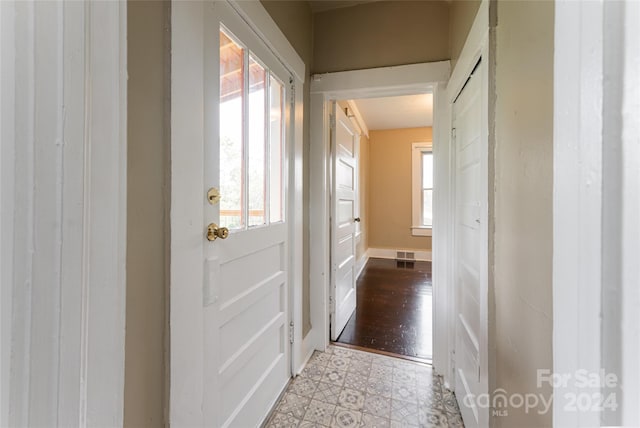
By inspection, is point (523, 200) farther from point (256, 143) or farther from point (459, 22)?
point (459, 22)

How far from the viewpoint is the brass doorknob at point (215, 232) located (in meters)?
0.92

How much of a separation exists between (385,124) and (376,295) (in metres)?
3.01

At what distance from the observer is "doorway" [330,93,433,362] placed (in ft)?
7.14

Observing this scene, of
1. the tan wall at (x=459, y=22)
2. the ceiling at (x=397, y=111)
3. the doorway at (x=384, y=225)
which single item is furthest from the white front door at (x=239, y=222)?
the ceiling at (x=397, y=111)

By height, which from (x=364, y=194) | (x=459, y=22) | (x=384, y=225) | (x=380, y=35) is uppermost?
(x=380, y=35)

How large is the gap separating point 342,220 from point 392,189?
9.88ft

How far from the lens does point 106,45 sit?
529 mm

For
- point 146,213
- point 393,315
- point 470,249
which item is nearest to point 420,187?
point 393,315

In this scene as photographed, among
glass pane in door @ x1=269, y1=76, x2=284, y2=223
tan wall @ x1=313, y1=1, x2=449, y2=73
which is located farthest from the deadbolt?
tan wall @ x1=313, y1=1, x2=449, y2=73

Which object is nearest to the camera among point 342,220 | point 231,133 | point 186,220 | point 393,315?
point 186,220

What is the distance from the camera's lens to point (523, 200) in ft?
2.43

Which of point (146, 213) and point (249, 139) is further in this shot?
point (249, 139)

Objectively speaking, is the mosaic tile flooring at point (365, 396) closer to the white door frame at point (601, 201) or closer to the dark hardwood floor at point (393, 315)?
the dark hardwood floor at point (393, 315)

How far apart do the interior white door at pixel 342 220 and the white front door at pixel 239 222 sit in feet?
1.98
